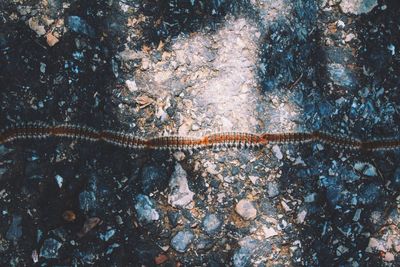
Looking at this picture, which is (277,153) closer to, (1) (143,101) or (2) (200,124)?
(2) (200,124)

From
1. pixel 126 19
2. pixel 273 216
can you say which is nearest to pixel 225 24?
pixel 126 19

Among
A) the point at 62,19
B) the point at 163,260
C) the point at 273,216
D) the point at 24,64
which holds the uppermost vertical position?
the point at 62,19

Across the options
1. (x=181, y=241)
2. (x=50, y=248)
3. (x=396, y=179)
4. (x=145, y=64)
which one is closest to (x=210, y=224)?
Result: (x=181, y=241)

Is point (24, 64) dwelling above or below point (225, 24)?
below

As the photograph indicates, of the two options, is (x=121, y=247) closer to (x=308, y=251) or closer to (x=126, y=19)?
(x=308, y=251)

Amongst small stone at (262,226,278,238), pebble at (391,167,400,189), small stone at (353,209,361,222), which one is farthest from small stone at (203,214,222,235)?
pebble at (391,167,400,189)

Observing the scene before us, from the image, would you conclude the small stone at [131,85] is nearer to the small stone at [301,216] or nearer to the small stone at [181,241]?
the small stone at [181,241]
